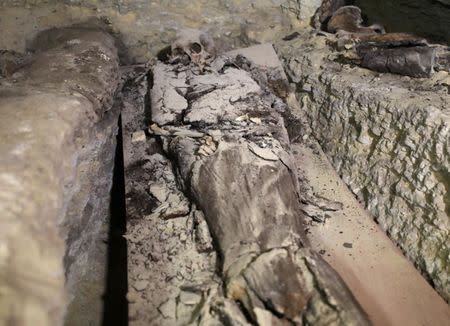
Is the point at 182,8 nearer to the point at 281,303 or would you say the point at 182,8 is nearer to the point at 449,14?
the point at 449,14

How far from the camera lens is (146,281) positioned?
1499 mm

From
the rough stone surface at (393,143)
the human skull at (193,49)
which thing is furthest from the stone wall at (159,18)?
the rough stone surface at (393,143)

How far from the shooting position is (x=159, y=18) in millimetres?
2695

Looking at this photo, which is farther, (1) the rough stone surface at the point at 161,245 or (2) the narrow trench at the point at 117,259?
(2) the narrow trench at the point at 117,259

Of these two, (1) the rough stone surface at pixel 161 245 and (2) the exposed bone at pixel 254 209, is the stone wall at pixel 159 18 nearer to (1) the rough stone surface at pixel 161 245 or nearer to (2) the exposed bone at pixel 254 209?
(2) the exposed bone at pixel 254 209

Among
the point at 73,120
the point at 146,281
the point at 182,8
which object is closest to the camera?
the point at 146,281

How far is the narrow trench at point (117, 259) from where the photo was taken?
1793 mm

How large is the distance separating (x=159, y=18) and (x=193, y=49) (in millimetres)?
496

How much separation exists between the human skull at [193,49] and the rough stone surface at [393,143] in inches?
27.1

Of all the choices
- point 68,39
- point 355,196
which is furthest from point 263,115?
point 68,39

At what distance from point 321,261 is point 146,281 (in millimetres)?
730

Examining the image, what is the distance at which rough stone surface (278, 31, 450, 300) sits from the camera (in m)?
1.63

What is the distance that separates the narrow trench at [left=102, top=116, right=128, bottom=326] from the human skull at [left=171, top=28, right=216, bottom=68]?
2.00 feet

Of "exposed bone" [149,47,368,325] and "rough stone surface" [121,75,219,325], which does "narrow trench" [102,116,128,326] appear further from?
"exposed bone" [149,47,368,325]
